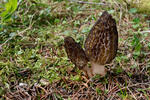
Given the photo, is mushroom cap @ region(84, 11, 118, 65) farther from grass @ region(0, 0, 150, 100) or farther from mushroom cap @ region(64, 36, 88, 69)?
grass @ region(0, 0, 150, 100)

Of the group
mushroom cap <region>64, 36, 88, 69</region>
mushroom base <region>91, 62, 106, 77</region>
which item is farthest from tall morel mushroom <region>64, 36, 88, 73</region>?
mushroom base <region>91, 62, 106, 77</region>

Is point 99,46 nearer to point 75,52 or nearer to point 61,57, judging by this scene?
point 75,52

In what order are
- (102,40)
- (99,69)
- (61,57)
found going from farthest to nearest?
1. (61,57)
2. (99,69)
3. (102,40)

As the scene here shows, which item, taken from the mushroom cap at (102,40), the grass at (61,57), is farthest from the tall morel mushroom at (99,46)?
the grass at (61,57)

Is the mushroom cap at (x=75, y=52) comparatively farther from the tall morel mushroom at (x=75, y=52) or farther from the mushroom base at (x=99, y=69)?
the mushroom base at (x=99, y=69)

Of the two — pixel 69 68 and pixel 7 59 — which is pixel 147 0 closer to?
pixel 69 68

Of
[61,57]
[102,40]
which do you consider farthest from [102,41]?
[61,57]
